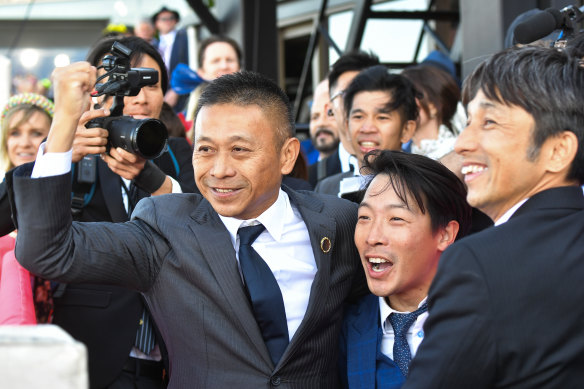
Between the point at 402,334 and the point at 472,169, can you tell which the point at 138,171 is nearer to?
the point at 402,334

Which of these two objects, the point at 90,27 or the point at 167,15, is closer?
the point at 167,15

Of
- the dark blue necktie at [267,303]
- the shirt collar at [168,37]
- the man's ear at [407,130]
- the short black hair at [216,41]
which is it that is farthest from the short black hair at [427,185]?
the shirt collar at [168,37]

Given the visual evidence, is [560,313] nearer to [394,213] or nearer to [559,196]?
[559,196]

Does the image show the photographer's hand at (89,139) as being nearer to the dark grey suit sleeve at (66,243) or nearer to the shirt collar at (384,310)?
the dark grey suit sleeve at (66,243)

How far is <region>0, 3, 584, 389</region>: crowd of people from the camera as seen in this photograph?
1.53 meters

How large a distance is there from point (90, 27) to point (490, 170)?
13501 mm

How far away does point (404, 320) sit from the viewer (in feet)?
7.41

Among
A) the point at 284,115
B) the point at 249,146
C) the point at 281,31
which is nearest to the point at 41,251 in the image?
the point at 249,146

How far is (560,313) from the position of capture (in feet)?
4.98

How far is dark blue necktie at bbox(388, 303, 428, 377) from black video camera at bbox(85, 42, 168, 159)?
2.95 feet

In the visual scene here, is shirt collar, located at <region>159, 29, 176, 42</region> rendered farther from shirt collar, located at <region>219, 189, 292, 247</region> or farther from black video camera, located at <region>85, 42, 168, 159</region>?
shirt collar, located at <region>219, 189, 292, 247</region>

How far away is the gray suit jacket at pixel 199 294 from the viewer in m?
2.01

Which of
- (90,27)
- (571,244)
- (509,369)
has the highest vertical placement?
(90,27)

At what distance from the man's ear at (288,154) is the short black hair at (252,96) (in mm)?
22
